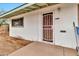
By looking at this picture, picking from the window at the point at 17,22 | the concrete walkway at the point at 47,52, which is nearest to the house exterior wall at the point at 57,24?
the concrete walkway at the point at 47,52

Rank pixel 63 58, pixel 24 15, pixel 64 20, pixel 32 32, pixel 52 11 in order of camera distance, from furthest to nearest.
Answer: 1. pixel 24 15
2. pixel 32 32
3. pixel 52 11
4. pixel 64 20
5. pixel 63 58

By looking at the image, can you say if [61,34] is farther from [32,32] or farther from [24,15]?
[24,15]

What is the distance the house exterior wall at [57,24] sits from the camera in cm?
939

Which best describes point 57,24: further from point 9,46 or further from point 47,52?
point 9,46

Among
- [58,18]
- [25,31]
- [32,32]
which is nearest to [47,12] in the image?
[58,18]

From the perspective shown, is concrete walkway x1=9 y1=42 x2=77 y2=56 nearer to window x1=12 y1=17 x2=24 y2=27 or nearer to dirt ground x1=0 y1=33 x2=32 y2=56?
dirt ground x1=0 y1=33 x2=32 y2=56

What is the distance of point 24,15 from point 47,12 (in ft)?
12.1

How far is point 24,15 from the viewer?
14.6 meters

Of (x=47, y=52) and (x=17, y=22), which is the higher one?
(x=17, y=22)

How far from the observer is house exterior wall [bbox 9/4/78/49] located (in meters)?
9.39

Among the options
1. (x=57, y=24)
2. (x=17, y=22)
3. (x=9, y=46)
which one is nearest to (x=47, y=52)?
(x=57, y=24)

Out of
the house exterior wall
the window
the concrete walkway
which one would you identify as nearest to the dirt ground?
the concrete walkway

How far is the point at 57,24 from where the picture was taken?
1059cm

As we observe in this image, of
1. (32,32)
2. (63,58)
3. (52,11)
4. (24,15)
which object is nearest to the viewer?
(63,58)
